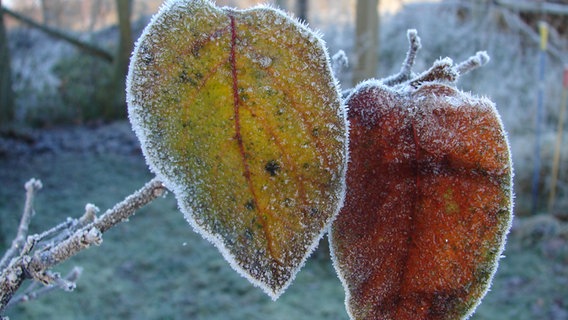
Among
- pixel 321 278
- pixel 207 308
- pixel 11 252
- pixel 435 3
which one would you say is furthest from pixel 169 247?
pixel 435 3

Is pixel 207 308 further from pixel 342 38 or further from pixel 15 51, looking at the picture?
pixel 15 51

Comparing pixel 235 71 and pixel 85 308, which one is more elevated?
pixel 235 71

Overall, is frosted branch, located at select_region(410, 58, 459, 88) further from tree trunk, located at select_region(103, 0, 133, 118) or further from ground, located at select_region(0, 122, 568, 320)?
tree trunk, located at select_region(103, 0, 133, 118)

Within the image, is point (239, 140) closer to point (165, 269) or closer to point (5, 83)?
point (165, 269)

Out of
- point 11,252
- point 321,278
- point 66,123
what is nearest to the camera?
point 11,252

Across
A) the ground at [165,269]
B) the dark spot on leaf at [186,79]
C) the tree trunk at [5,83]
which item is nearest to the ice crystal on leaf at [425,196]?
the dark spot on leaf at [186,79]

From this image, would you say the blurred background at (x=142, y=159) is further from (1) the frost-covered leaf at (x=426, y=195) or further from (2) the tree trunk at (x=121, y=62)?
(1) the frost-covered leaf at (x=426, y=195)

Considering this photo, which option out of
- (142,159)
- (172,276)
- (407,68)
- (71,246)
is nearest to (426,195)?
(407,68)

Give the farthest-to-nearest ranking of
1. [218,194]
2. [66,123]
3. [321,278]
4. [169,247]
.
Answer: [66,123]
[169,247]
[321,278]
[218,194]
